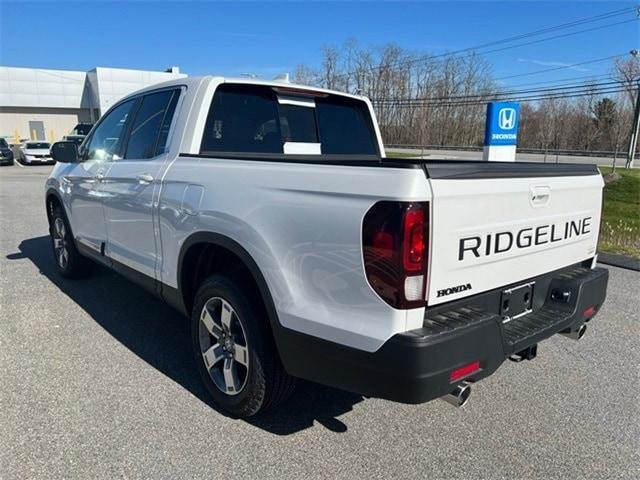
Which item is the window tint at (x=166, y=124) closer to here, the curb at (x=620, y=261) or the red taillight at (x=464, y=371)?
the red taillight at (x=464, y=371)

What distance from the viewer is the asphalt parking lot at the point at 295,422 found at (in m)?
2.43

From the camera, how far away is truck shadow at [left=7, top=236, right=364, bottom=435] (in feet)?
9.42

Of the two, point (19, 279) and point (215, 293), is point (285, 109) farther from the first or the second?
point (19, 279)

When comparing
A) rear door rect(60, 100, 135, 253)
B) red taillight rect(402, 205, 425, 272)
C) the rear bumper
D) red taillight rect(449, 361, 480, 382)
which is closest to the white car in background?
rear door rect(60, 100, 135, 253)

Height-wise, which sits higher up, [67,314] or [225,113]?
[225,113]

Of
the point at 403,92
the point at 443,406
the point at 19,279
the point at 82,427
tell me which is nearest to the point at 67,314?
the point at 19,279

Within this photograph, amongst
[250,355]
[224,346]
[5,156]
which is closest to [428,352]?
Result: [250,355]

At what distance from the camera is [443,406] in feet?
9.77

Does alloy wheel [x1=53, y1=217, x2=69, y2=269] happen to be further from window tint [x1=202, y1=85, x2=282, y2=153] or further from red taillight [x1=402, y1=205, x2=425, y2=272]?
red taillight [x1=402, y1=205, x2=425, y2=272]

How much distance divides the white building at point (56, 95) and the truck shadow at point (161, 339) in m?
44.9

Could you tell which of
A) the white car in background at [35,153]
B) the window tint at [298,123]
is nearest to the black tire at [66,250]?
the window tint at [298,123]

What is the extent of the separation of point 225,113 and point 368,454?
7.81 feet

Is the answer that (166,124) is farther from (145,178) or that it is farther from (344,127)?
(344,127)

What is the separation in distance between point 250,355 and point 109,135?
290cm
